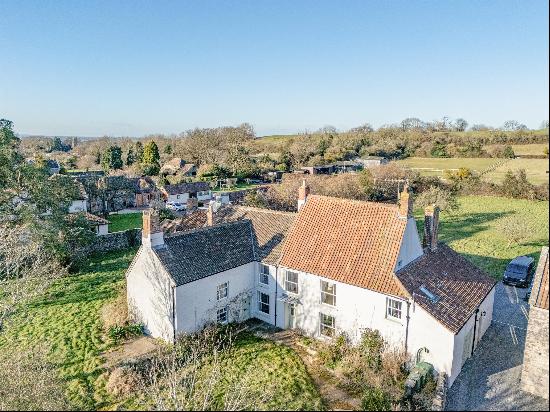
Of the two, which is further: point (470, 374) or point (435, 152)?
point (435, 152)

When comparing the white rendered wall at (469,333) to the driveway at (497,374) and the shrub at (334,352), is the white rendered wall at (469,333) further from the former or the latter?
the shrub at (334,352)

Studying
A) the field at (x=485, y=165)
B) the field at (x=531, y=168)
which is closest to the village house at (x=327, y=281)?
the field at (x=531, y=168)

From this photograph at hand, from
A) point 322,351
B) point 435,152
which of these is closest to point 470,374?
point 322,351

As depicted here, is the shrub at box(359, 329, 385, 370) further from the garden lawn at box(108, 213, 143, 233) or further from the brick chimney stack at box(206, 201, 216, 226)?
the garden lawn at box(108, 213, 143, 233)

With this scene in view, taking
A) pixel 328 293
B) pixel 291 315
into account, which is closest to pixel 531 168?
pixel 328 293

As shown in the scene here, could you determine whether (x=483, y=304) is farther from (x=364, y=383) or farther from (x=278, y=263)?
(x=278, y=263)

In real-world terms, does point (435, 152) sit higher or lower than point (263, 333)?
higher

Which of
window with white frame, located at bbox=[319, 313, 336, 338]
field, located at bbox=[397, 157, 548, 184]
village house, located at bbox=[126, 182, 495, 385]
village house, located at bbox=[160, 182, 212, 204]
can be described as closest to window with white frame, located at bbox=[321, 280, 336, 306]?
village house, located at bbox=[126, 182, 495, 385]
